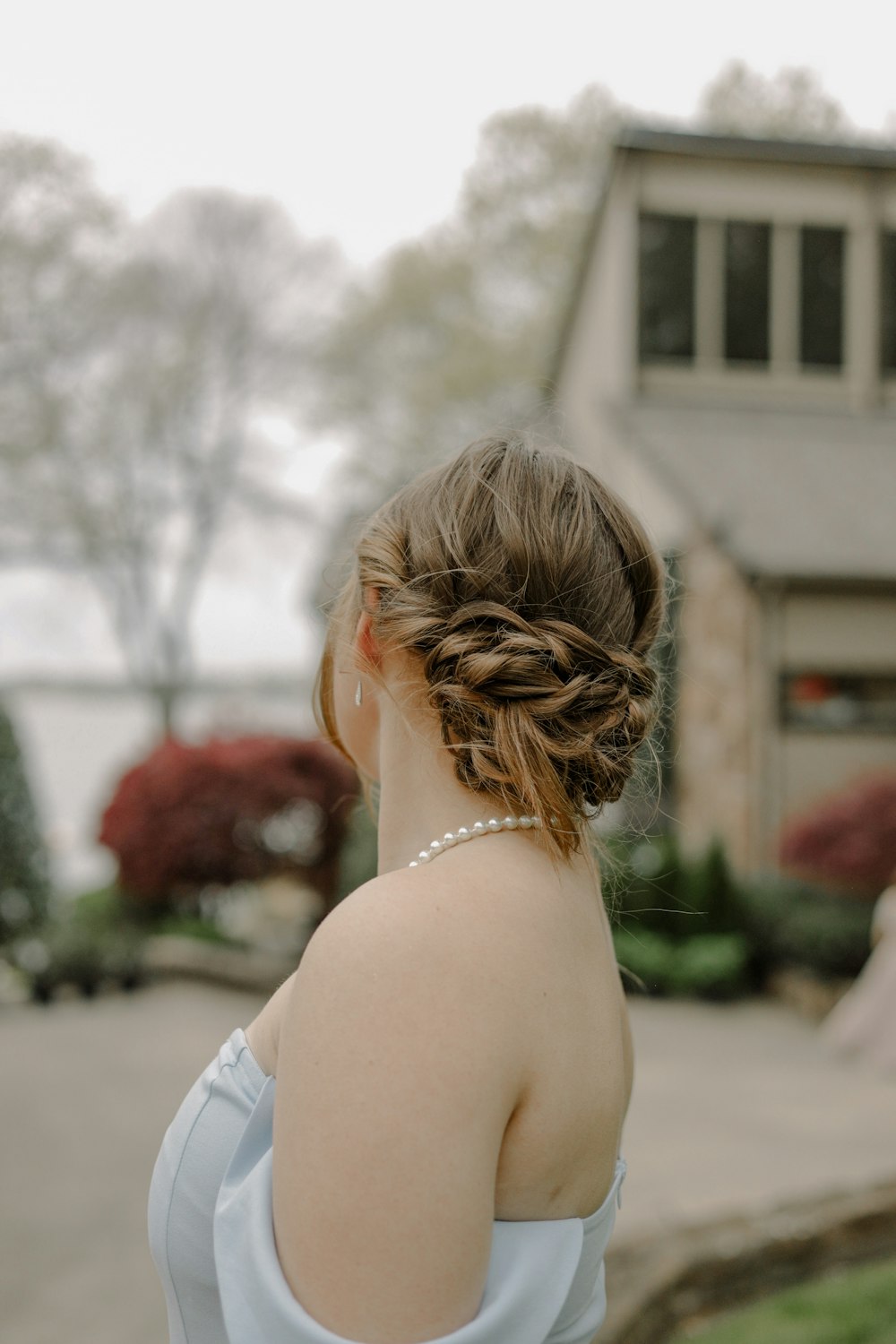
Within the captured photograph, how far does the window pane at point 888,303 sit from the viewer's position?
12875 mm

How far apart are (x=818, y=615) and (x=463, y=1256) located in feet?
31.2

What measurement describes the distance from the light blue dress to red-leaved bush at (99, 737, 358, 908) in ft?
24.7

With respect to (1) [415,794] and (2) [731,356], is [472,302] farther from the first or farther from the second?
(1) [415,794]

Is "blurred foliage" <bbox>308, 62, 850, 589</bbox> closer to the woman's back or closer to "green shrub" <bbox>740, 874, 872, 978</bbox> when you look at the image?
"green shrub" <bbox>740, 874, 872, 978</bbox>

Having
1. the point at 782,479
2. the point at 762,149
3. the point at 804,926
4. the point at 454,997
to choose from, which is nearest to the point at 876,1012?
the point at 804,926

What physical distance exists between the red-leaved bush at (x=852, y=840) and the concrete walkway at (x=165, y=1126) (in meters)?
1.06

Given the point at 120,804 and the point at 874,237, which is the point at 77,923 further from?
the point at 874,237

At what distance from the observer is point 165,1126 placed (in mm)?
5605

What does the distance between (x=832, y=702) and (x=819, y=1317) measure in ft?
23.7

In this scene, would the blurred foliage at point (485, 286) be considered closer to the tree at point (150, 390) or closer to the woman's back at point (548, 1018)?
the tree at point (150, 390)

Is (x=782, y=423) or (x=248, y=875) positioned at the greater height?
(x=782, y=423)

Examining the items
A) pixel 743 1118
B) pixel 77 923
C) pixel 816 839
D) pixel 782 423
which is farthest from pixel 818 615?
pixel 77 923

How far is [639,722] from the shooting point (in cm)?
126

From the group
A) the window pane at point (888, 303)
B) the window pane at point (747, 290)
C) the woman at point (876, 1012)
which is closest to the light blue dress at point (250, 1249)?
the woman at point (876, 1012)
